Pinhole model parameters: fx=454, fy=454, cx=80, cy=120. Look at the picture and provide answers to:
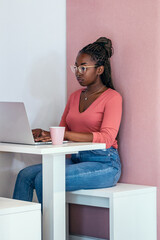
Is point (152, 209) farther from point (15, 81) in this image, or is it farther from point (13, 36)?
point (13, 36)

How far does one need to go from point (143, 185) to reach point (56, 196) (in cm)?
53

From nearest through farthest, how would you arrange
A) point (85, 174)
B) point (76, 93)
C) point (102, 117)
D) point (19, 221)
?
point (19, 221) < point (85, 174) < point (102, 117) < point (76, 93)

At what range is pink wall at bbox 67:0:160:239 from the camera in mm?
2023

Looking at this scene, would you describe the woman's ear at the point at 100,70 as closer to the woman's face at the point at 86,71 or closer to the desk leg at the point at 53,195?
the woman's face at the point at 86,71

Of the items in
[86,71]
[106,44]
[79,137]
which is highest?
[106,44]

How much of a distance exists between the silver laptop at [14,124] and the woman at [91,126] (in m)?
0.07

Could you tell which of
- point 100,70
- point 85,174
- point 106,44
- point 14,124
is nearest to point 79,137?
point 85,174

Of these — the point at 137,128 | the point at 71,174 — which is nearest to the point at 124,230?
the point at 71,174

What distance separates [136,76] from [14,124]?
647mm

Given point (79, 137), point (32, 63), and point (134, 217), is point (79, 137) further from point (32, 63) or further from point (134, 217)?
point (32, 63)

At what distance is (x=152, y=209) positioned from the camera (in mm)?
2004

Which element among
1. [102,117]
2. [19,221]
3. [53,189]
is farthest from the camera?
[102,117]

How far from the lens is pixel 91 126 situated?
6.78 ft

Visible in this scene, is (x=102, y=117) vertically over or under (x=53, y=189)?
over
